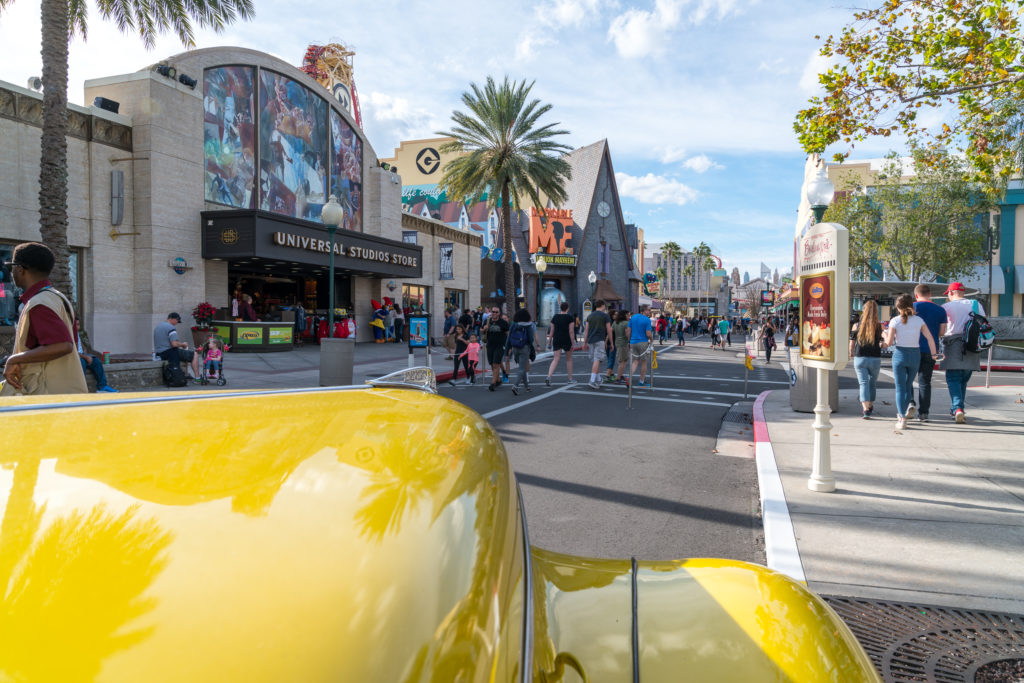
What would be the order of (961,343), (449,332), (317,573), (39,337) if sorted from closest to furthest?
(317,573)
(39,337)
(961,343)
(449,332)

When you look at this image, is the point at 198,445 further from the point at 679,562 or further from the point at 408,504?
the point at 679,562

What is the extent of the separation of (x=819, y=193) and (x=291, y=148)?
21.2 meters

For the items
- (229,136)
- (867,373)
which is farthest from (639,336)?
(229,136)

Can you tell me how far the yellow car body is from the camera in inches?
27.0

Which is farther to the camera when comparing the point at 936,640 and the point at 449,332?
the point at 449,332

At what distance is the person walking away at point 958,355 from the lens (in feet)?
25.8

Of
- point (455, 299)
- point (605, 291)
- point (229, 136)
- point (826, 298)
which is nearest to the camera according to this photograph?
point (826, 298)

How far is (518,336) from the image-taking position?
1216 centimetres

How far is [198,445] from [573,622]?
897 millimetres

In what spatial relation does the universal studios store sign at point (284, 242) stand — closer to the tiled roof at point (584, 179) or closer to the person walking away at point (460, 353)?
the person walking away at point (460, 353)

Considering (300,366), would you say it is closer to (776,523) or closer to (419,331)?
(419,331)

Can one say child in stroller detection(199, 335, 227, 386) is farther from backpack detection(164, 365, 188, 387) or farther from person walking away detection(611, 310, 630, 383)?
person walking away detection(611, 310, 630, 383)

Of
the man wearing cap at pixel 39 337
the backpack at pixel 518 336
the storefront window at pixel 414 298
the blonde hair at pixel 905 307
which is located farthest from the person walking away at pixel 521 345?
the storefront window at pixel 414 298

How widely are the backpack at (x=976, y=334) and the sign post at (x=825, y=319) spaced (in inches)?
156
